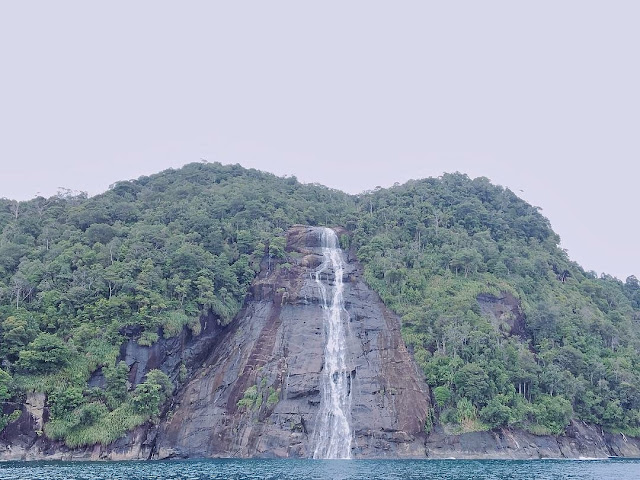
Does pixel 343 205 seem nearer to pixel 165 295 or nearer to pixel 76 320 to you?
pixel 165 295

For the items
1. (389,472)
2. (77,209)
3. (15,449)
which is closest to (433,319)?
(389,472)

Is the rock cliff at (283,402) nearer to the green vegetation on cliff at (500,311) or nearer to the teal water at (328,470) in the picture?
the green vegetation on cliff at (500,311)

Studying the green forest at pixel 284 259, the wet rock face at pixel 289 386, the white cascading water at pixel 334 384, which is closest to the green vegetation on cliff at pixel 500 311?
the green forest at pixel 284 259

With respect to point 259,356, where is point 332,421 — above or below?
below

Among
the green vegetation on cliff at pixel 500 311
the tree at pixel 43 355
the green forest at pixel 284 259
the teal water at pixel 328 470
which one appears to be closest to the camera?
the teal water at pixel 328 470

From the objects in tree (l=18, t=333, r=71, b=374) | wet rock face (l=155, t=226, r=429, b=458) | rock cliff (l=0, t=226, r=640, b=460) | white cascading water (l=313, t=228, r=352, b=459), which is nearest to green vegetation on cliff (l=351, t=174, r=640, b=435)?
rock cliff (l=0, t=226, r=640, b=460)

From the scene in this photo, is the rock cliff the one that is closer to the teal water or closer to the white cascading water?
the white cascading water

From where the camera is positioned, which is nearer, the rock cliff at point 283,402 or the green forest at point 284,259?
the rock cliff at point 283,402

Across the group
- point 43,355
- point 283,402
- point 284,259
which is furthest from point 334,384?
point 43,355
